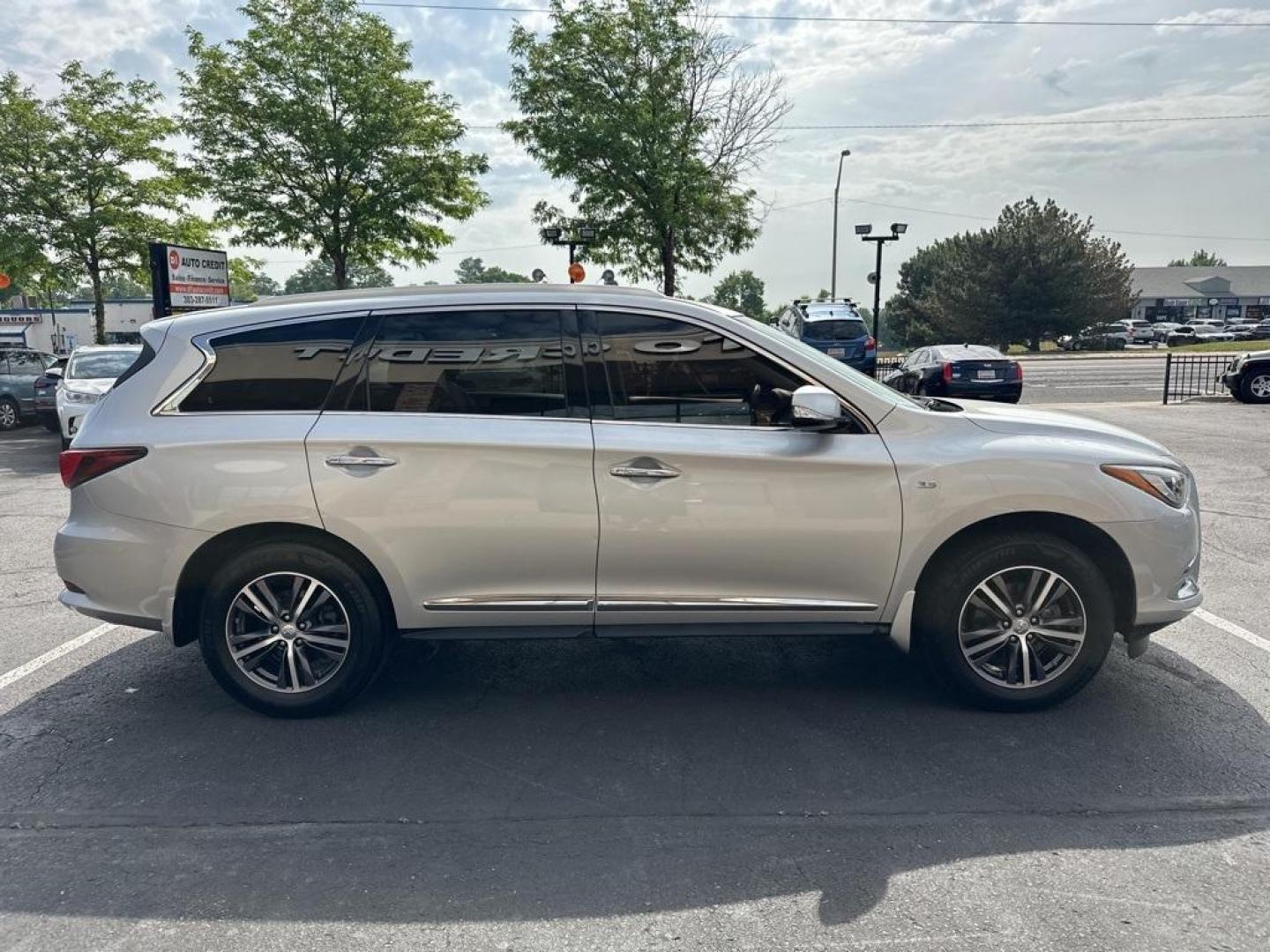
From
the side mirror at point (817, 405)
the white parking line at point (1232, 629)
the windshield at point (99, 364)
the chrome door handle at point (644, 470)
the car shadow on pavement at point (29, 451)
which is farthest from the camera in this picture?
the windshield at point (99, 364)

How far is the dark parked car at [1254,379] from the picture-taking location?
654 inches

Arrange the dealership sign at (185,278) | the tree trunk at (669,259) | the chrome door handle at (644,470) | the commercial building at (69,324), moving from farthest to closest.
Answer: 1. the commercial building at (69,324)
2. the tree trunk at (669,259)
3. the dealership sign at (185,278)
4. the chrome door handle at (644,470)

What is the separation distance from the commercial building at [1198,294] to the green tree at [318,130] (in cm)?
9066

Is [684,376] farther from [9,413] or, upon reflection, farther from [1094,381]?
[1094,381]

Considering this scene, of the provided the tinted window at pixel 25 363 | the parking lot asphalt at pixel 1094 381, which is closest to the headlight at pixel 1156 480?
the parking lot asphalt at pixel 1094 381

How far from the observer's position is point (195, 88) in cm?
1877

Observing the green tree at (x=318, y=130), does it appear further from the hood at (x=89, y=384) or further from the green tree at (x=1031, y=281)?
the green tree at (x=1031, y=281)

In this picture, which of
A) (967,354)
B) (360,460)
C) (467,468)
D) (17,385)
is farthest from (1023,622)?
(17,385)

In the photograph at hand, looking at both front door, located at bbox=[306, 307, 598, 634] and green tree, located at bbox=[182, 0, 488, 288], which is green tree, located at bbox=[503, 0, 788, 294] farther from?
front door, located at bbox=[306, 307, 598, 634]

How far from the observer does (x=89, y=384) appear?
12.3 meters

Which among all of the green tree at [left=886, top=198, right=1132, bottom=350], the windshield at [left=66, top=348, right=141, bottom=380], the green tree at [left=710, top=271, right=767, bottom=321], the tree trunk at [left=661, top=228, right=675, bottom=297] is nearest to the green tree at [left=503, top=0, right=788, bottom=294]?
the tree trunk at [left=661, top=228, right=675, bottom=297]

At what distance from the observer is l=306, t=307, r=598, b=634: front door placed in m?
3.72

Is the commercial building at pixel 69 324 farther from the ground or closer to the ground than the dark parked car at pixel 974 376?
farther from the ground

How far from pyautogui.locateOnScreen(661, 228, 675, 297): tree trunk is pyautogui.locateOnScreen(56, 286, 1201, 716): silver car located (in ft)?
56.8
